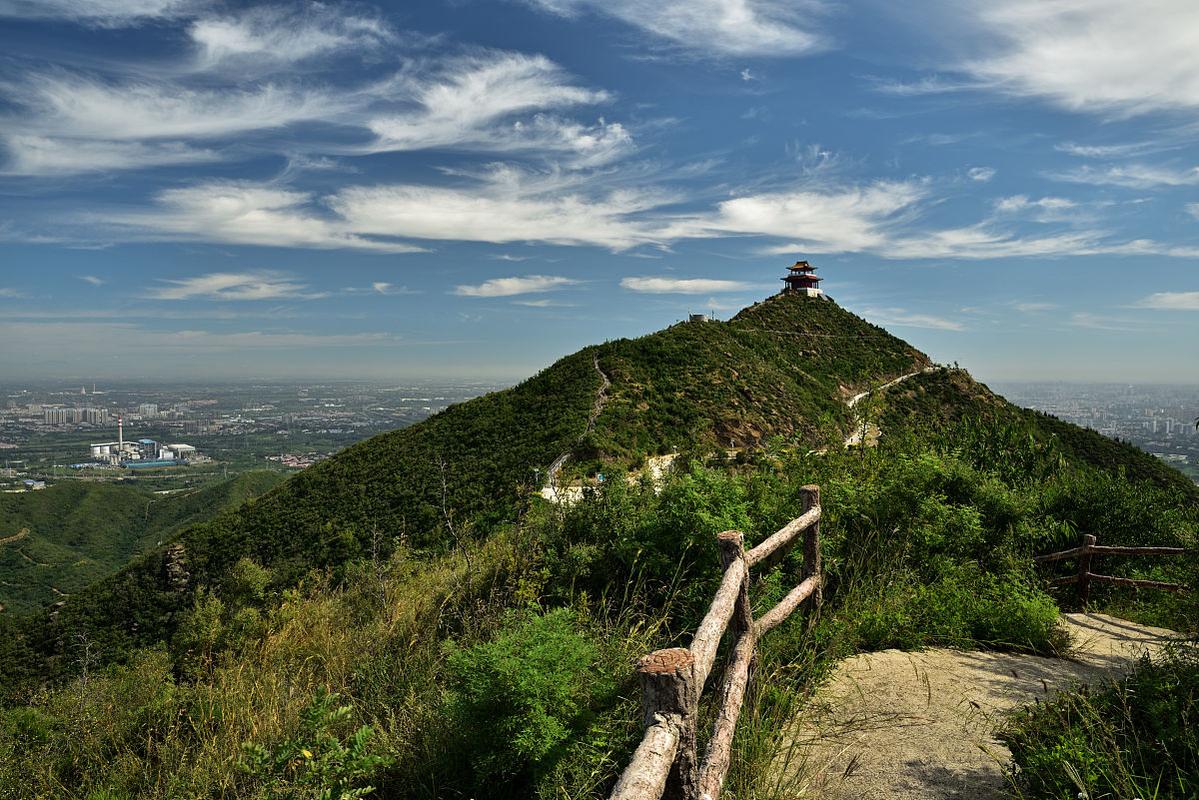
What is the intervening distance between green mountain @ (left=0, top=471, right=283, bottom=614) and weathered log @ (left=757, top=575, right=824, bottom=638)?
62200 mm

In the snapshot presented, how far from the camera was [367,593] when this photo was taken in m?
6.80

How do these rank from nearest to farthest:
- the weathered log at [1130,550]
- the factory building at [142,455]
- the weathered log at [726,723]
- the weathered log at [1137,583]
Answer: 1. the weathered log at [726,723]
2. the weathered log at [1137,583]
3. the weathered log at [1130,550]
4. the factory building at [142,455]

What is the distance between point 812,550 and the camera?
4984mm

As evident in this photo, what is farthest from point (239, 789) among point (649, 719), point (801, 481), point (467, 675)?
point (801, 481)

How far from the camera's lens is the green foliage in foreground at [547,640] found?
3098mm

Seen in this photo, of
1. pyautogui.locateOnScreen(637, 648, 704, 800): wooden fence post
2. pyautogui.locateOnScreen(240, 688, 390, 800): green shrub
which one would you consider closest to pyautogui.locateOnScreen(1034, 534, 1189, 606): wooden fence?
Answer: pyautogui.locateOnScreen(637, 648, 704, 800): wooden fence post

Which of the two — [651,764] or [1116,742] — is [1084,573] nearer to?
[1116,742]

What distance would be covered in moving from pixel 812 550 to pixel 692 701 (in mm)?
2894

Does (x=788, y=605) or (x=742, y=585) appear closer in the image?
(x=742, y=585)

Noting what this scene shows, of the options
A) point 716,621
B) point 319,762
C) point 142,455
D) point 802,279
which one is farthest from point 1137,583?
point 142,455

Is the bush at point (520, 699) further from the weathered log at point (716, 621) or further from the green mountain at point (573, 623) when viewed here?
the weathered log at point (716, 621)

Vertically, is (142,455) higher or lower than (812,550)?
lower

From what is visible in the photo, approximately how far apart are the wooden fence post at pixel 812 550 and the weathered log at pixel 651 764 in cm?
292

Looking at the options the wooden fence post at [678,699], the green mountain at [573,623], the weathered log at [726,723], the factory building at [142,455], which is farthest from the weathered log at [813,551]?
the factory building at [142,455]
